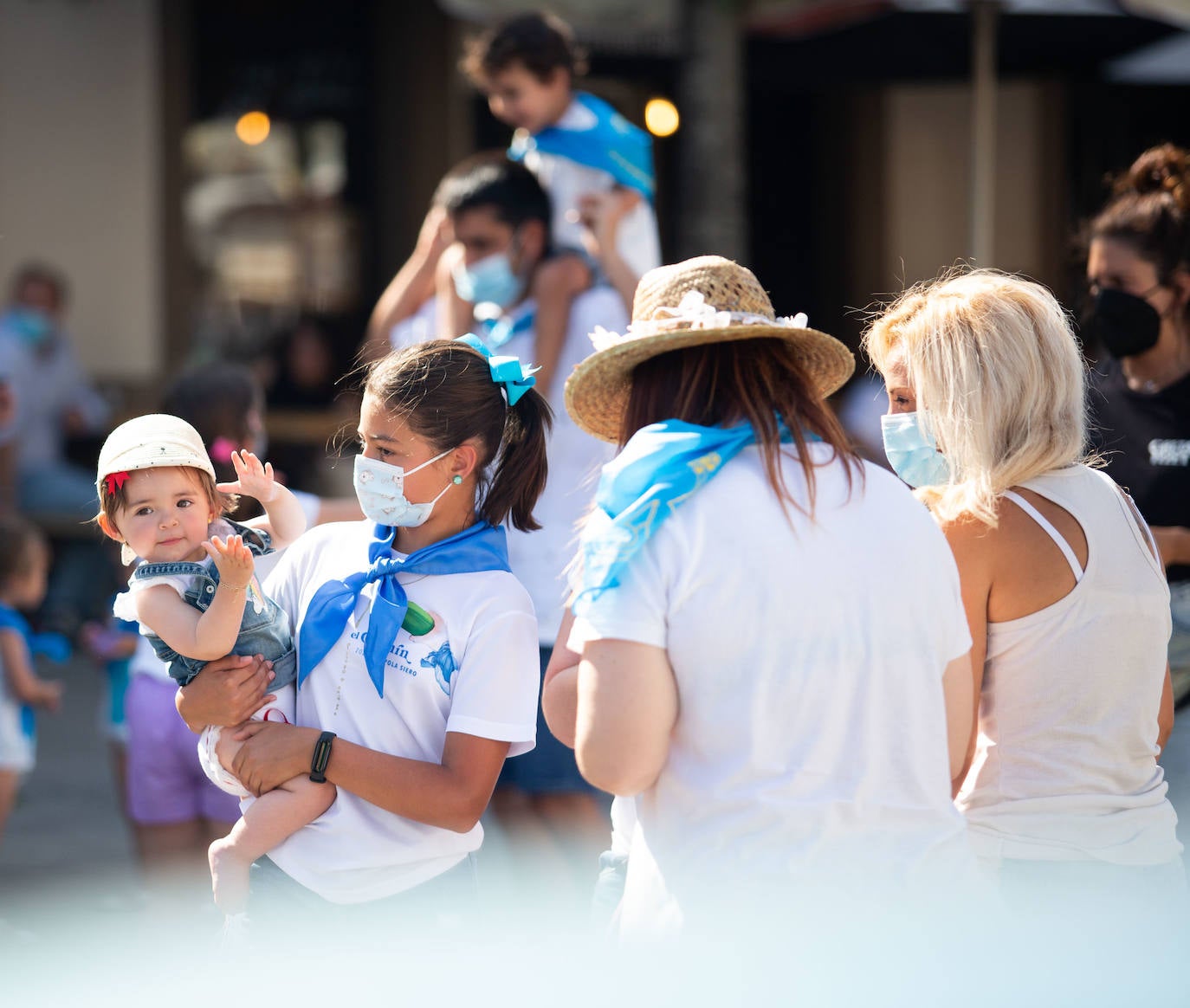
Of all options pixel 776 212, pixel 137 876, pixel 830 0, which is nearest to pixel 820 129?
pixel 776 212

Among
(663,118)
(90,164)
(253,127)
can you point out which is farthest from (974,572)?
(253,127)

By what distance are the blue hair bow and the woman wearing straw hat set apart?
56 cm

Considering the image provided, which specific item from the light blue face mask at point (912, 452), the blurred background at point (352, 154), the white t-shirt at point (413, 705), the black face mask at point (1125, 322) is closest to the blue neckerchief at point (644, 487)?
the white t-shirt at point (413, 705)

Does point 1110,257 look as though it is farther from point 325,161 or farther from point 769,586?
point 325,161

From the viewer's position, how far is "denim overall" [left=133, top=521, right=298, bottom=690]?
7.91 feet

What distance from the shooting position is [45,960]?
165 inches

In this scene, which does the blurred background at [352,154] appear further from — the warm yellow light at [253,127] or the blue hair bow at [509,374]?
the blue hair bow at [509,374]

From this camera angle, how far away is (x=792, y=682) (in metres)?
2.00

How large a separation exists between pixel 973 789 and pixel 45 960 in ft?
9.43

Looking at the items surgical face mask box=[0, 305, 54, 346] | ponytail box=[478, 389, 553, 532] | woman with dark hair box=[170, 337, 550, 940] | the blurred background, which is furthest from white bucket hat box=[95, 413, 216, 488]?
surgical face mask box=[0, 305, 54, 346]

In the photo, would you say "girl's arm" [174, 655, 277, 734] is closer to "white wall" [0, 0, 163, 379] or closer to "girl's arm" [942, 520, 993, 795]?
"girl's arm" [942, 520, 993, 795]

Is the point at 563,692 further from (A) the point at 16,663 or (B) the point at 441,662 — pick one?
(A) the point at 16,663

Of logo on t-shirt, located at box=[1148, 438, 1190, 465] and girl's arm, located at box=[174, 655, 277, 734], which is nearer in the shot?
girl's arm, located at box=[174, 655, 277, 734]

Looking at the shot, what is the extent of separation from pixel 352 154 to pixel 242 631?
26.6 ft
